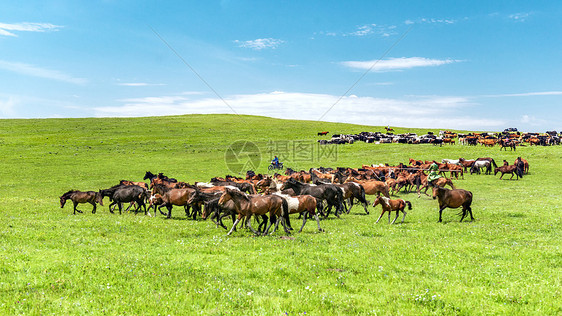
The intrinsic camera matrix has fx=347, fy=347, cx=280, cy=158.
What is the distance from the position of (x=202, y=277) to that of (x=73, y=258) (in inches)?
168

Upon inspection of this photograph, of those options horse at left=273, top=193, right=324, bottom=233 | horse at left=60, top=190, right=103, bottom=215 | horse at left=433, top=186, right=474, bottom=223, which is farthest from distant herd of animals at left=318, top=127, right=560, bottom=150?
horse at left=60, top=190, right=103, bottom=215

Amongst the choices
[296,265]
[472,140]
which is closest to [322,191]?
[296,265]

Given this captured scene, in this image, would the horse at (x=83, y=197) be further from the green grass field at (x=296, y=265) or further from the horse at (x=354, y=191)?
the horse at (x=354, y=191)

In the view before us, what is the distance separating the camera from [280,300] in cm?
792

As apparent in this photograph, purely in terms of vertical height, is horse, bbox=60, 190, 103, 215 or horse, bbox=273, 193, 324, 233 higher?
horse, bbox=273, 193, 324, 233

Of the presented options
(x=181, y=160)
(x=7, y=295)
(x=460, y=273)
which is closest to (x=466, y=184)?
(x=460, y=273)

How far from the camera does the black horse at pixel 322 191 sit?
20.6m

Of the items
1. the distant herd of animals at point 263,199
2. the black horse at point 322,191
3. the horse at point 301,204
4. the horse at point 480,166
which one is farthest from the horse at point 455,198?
the horse at point 480,166

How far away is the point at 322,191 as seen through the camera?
811 inches

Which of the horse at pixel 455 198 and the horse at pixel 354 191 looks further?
the horse at pixel 354 191

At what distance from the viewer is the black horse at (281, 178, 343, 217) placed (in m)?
20.6

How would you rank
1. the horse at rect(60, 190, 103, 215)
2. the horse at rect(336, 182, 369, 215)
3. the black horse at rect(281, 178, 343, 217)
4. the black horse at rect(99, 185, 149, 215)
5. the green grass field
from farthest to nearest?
the horse at rect(336, 182, 369, 215) < the black horse at rect(99, 185, 149, 215) < the horse at rect(60, 190, 103, 215) < the black horse at rect(281, 178, 343, 217) < the green grass field

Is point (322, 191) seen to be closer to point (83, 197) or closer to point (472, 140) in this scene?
point (83, 197)

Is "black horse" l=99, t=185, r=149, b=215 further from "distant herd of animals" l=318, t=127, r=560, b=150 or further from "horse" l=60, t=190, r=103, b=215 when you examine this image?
"distant herd of animals" l=318, t=127, r=560, b=150
